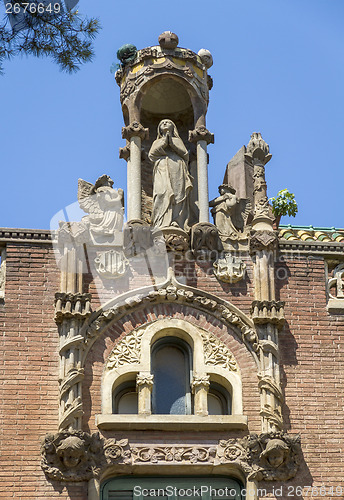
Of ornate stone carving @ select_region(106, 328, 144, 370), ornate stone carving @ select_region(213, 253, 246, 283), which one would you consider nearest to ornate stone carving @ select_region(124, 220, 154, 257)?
ornate stone carving @ select_region(213, 253, 246, 283)

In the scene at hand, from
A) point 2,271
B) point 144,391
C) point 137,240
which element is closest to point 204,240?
point 137,240

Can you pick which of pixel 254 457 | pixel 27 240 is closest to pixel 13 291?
pixel 27 240

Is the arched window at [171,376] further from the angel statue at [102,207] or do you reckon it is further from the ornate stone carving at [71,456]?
the angel statue at [102,207]

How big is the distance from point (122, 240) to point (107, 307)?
122cm

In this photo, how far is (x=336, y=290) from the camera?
24.5 metres

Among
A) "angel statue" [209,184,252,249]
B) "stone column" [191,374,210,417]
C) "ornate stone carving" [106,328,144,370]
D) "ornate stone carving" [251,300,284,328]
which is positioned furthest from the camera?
"angel statue" [209,184,252,249]

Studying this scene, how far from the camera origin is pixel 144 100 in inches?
1059

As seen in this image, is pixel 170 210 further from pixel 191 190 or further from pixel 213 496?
pixel 213 496

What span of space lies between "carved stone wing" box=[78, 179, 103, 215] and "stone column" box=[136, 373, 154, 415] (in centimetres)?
288

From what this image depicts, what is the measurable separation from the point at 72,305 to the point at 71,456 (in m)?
2.35

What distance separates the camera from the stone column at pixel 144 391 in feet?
74.8

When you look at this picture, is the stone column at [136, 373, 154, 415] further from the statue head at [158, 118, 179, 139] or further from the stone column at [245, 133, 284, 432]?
the statue head at [158, 118, 179, 139]

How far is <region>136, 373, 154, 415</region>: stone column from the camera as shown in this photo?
22.8 meters

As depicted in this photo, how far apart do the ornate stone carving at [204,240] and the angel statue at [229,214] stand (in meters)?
0.23
